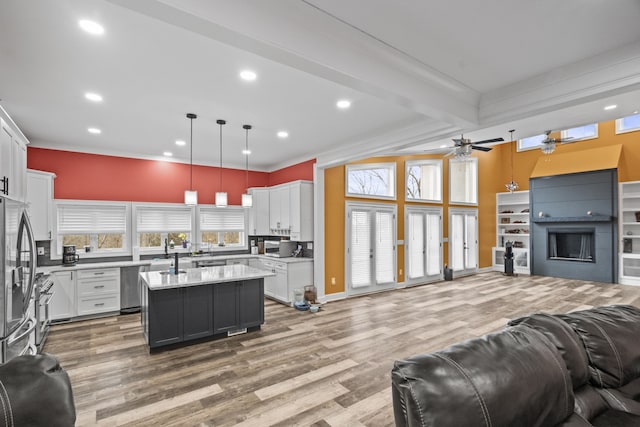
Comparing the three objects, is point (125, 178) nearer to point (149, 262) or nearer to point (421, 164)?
point (149, 262)

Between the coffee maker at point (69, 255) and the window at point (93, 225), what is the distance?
21cm

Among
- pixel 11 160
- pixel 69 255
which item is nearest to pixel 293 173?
pixel 69 255

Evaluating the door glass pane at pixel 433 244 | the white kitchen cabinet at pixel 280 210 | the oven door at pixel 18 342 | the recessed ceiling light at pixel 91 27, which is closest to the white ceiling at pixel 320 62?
the recessed ceiling light at pixel 91 27

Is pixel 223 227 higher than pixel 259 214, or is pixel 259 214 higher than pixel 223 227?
pixel 259 214

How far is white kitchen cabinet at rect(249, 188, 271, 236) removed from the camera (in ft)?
23.5

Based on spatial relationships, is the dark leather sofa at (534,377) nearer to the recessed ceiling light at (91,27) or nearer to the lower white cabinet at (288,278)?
the recessed ceiling light at (91,27)

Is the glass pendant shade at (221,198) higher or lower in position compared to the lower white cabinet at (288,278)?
higher

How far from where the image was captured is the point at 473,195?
31.0 ft

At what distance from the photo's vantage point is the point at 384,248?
7180 mm

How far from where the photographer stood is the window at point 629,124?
7.67 meters

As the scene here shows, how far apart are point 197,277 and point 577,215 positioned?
931cm

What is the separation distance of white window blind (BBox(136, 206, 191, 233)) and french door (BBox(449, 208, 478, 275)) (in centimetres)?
680

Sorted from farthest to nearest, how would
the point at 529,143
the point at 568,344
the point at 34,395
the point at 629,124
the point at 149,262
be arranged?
the point at 529,143
the point at 629,124
the point at 149,262
the point at 568,344
the point at 34,395

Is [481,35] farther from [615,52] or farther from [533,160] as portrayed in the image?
[533,160]
